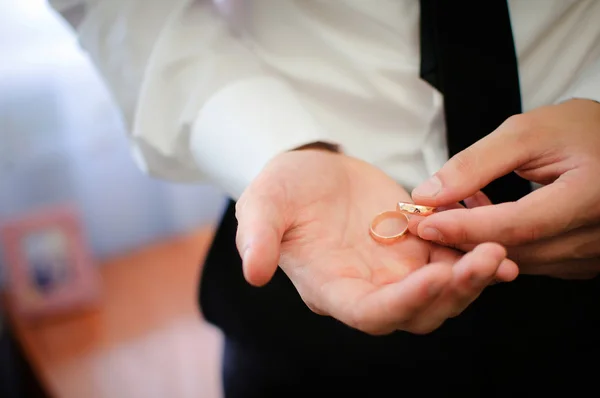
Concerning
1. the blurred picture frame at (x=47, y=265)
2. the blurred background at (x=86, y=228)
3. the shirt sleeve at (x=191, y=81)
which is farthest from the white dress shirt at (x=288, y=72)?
the blurred picture frame at (x=47, y=265)

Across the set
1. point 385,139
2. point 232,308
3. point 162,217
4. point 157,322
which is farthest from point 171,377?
point 385,139

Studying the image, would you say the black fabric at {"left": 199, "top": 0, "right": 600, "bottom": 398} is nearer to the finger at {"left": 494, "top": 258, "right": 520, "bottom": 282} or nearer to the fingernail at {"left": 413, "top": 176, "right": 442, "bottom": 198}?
the fingernail at {"left": 413, "top": 176, "right": 442, "bottom": 198}

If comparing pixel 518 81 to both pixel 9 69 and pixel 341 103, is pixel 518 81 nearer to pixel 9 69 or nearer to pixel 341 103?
pixel 341 103

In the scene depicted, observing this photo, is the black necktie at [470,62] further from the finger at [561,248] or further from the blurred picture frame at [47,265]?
the blurred picture frame at [47,265]

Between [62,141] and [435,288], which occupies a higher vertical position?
[435,288]

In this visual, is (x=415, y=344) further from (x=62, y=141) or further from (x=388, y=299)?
(x=62, y=141)

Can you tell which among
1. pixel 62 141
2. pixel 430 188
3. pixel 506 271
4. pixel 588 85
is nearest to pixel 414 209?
pixel 430 188
